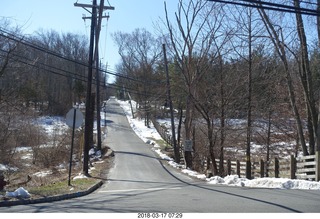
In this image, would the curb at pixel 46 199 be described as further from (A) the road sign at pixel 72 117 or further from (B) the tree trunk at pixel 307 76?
(B) the tree trunk at pixel 307 76

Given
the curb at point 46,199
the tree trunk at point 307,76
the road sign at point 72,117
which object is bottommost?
the curb at point 46,199

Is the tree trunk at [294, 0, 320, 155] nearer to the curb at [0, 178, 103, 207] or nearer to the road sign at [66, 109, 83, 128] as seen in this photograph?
the road sign at [66, 109, 83, 128]

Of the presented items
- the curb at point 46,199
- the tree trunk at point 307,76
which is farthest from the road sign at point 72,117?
the tree trunk at point 307,76

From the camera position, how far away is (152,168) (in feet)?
90.1

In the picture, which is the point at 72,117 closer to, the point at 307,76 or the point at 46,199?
the point at 46,199

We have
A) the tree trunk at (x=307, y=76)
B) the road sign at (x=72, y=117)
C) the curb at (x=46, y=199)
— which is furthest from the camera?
the tree trunk at (x=307, y=76)

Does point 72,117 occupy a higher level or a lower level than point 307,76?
lower

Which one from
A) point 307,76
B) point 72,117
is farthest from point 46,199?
point 307,76

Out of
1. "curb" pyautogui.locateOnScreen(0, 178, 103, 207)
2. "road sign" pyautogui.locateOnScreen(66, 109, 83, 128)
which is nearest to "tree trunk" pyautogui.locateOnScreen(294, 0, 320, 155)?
"road sign" pyautogui.locateOnScreen(66, 109, 83, 128)

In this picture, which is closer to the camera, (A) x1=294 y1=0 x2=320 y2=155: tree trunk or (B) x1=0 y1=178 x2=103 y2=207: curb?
(B) x1=0 y1=178 x2=103 y2=207: curb

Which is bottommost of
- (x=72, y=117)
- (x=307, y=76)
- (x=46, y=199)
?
(x=46, y=199)

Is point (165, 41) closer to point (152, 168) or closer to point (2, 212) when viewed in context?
point (152, 168)

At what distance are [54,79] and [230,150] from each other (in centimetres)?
6048

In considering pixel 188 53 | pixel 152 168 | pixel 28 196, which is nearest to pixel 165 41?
pixel 188 53
